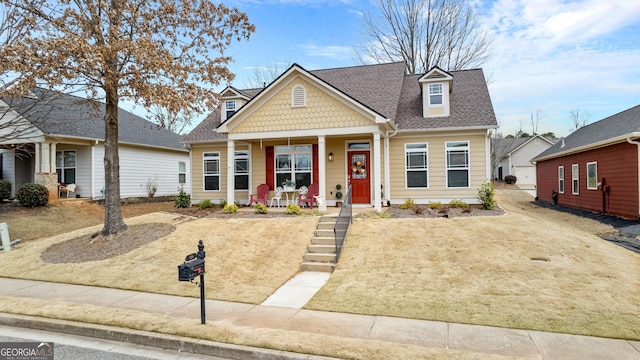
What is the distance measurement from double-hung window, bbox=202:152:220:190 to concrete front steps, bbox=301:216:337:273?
7.76 metres

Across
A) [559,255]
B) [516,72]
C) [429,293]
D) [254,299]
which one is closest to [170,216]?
[254,299]

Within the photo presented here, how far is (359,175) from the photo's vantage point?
14594 millimetres

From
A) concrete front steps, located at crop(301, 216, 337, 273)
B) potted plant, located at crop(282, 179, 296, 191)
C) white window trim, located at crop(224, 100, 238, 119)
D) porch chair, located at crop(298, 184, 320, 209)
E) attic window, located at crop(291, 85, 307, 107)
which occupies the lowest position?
concrete front steps, located at crop(301, 216, 337, 273)

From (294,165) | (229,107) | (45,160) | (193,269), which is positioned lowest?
(193,269)

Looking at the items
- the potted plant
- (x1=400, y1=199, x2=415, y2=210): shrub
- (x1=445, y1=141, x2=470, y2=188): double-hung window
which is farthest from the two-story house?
(x1=400, y1=199, x2=415, y2=210): shrub

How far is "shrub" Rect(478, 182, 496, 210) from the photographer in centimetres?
1284

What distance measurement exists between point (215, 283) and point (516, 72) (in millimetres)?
23979

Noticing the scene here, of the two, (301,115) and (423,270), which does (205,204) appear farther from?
(423,270)

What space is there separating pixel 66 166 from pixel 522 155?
42.3 metres

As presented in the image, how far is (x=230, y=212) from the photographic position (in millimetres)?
13844

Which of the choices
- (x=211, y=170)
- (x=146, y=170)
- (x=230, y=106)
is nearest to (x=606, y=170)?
(x=230, y=106)

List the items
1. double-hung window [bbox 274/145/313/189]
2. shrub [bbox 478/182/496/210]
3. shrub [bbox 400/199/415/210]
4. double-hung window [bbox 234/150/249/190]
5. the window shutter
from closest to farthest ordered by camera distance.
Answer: shrub [bbox 478/182/496/210] < shrub [bbox 400/199/415/210] < double-hung window [bbox 274/145/313/189] < the window shutter < double-hung window [bbox 234/150/249/190]

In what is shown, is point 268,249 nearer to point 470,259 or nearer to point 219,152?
point 470,259

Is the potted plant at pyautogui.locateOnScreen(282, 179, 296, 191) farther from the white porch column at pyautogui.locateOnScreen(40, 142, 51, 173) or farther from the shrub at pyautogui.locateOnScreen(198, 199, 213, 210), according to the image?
the white porch column at pyautogui.locateOnScreen(40, 142, 51, 173)
